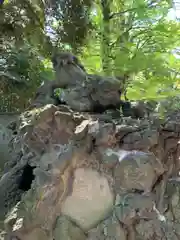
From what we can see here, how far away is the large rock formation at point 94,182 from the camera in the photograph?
230cm

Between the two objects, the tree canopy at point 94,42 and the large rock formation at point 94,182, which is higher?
the tree canopy at point 94,42

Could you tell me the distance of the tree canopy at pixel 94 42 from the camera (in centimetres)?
453

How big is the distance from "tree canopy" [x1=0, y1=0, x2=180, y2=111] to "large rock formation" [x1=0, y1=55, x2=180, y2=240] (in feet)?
4.59

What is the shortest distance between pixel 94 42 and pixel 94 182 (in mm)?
4373

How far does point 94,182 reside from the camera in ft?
7.85

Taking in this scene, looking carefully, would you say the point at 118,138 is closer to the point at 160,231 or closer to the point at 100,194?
the point at 100,194

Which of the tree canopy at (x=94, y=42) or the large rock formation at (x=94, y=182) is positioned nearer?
the large rock formation at (x=94, y=182)

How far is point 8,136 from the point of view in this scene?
4457 mm

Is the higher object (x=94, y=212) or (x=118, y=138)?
(x=118, y=138)

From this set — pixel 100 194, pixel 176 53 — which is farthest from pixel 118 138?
pixel 176 53

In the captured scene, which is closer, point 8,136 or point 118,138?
point 118,138

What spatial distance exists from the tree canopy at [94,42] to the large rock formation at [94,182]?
55.1 inches

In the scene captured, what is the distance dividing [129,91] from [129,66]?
1.40 ft

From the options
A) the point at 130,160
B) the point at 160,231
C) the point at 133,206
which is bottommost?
the point at 160,231
